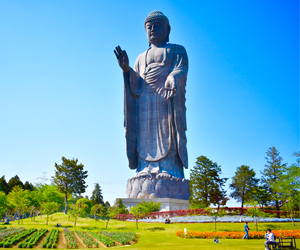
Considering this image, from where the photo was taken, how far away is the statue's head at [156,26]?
2807 centimetres

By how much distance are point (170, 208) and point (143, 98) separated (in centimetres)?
1027

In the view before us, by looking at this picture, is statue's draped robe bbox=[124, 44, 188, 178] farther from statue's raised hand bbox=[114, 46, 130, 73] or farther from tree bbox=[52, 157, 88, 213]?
tree bbox=[52, 157, 88, 213]

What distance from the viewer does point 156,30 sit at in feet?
92.8

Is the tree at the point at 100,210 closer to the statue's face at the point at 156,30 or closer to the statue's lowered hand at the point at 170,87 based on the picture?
the statue's lowered hand at the point at 170,87

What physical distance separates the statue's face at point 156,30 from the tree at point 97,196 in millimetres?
19259

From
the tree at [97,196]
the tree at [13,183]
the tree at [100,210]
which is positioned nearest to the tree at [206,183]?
the tree at [100,210]

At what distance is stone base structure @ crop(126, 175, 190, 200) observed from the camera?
24.2 metres

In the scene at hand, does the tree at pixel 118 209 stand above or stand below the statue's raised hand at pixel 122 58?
below

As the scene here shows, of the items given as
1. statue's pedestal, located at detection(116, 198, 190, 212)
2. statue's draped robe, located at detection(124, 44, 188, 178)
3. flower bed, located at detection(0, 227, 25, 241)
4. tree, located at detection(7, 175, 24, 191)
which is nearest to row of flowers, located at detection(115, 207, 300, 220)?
statue's pedestal, located at detection(116, 198, 190, 212)

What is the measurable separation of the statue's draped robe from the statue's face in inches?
44.5

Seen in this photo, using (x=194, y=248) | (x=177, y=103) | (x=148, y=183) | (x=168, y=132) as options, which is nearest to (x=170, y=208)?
(x=148, y=183)

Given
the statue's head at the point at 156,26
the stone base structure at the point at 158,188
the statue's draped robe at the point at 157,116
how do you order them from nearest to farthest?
the stone base structure at the point at 158,188 < the statue's draped robe at the point at 157,116 < the statue's head at the point at 156,26

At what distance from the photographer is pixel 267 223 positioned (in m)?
16.7

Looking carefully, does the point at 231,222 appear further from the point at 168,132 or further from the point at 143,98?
the point at 143,98
